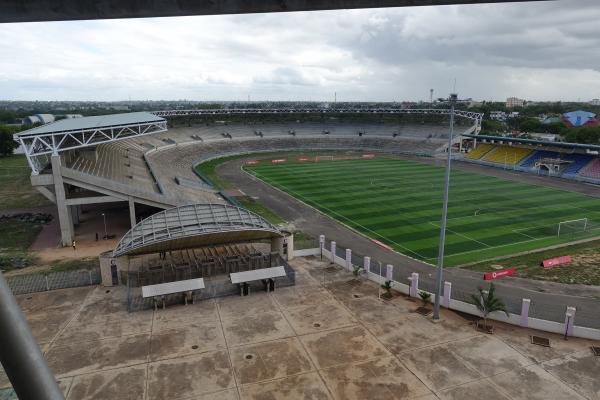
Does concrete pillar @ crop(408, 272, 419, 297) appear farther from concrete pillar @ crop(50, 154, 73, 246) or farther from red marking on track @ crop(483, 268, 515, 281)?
concrete pillar @ crop(50, 154, 73, 246)

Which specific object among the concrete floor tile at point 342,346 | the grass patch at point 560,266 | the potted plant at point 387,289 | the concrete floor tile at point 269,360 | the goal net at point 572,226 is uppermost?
the potted plant at point 387,289

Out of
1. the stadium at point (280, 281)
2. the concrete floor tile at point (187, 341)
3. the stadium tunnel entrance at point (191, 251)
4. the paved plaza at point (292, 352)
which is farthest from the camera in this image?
the stadium tunnel entrance at point (191, 251)

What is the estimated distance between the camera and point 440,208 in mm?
44781

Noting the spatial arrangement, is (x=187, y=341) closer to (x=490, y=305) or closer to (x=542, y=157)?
(x=490, y=305)

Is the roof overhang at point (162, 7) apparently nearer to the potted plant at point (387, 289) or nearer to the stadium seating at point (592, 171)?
the potted plant at point (387, 289)

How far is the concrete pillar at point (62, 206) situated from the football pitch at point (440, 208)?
78.7 ft

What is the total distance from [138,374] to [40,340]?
Result: 580 centimetres

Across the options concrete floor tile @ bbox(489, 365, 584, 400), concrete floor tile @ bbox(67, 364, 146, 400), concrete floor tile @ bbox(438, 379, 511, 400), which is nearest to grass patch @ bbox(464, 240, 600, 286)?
concrete floor tile @ bbox(489, 365, 584, 400)

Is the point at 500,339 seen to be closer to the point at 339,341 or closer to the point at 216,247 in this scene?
the point at 339,341

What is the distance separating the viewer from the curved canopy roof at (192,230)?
23.5m

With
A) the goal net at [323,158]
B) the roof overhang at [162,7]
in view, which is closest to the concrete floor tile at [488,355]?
the roof overhang at [162,7]

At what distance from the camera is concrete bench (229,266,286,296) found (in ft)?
75.7

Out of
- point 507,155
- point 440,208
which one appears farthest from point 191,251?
point 507,155

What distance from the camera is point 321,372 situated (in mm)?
16484
